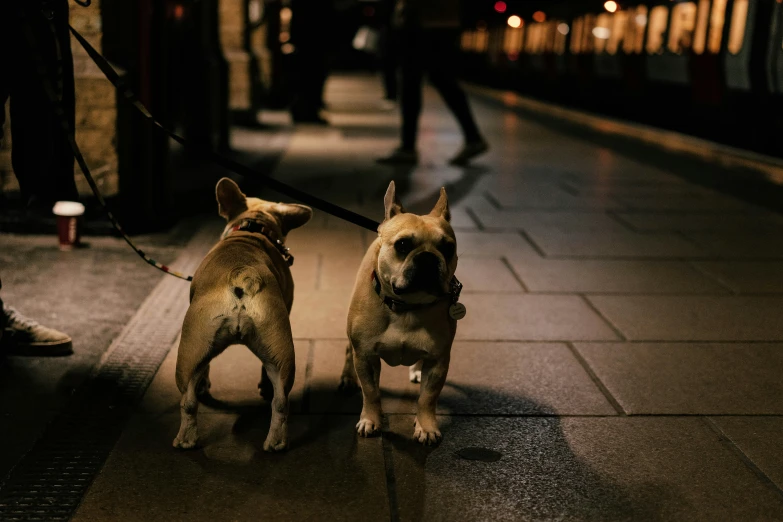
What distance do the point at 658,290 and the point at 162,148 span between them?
357 centimetres

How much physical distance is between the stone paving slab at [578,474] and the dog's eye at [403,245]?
27.6 inches

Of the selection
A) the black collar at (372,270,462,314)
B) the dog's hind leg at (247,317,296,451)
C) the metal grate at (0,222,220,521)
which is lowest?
the metal grate at (0,222,220,521)

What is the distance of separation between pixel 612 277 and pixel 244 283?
10.9ft

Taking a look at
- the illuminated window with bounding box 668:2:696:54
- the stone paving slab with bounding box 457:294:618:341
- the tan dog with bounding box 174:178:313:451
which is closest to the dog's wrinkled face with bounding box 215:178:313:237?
the tan dog with bounding box 174:178:313:451

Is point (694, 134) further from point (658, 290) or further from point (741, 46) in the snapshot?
point (658, 290)

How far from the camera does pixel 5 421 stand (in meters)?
3.24

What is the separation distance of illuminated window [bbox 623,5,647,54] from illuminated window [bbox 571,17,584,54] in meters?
3.85

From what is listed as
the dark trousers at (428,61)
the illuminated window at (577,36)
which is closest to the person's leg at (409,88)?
the dark trousers at (428,61)

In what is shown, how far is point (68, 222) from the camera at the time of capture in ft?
19.2

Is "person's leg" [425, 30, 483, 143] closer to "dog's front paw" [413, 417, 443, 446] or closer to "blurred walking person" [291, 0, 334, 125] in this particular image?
"blurred walking person" [291, 0, 334, 125]

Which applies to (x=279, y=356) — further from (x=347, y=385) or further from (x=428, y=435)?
(x=347, y=385)

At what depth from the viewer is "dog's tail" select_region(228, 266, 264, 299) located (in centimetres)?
283

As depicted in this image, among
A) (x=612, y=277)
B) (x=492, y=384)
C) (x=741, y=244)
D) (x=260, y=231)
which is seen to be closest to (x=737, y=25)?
(x=741, y=244)

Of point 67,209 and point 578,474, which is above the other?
point 67,209
